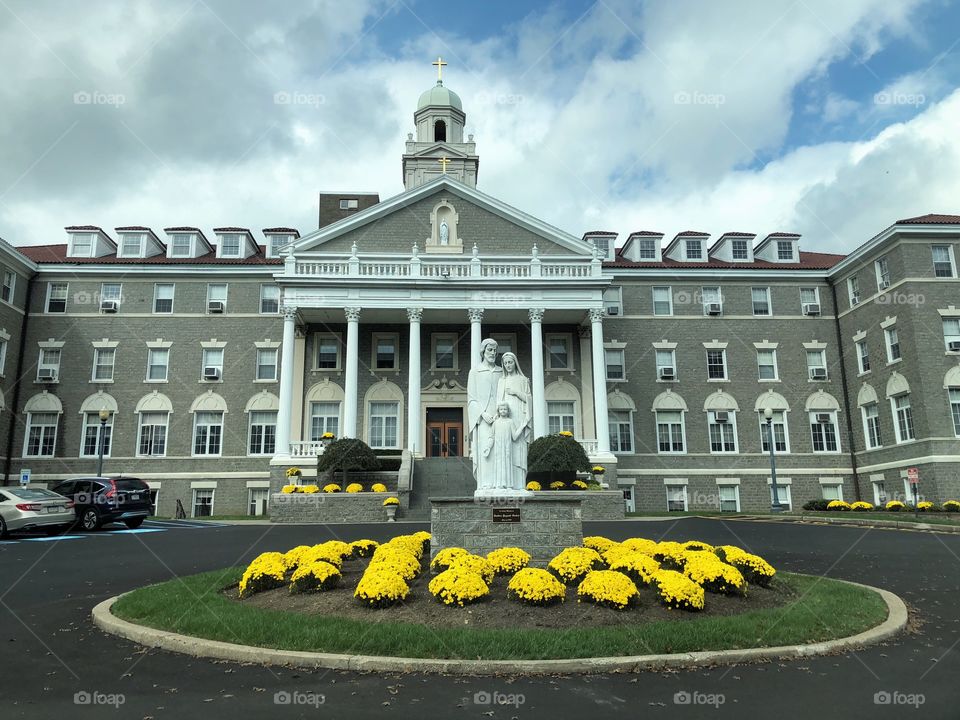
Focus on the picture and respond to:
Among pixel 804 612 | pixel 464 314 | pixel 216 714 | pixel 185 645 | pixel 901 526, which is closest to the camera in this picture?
pixel 216 714

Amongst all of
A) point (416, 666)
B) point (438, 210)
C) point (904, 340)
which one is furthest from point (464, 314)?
point (416, 666)

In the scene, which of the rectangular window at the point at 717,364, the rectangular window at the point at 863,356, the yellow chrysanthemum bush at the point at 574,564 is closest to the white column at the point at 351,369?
the rectangular window at the point at 717,364

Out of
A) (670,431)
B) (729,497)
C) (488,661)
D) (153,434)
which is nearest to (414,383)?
(670,431)

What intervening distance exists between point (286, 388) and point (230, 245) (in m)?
12.8

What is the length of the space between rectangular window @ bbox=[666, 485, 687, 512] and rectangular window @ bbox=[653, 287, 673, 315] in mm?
9585

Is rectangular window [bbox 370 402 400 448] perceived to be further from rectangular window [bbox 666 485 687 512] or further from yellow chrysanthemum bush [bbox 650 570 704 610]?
yellow chrysanthemum bush [bbox 650 570 704 610]

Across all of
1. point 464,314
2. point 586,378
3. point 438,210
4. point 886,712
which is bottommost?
point 886,712

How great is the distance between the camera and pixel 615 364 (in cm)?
3881

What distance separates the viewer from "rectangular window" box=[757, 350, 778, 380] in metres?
38.8

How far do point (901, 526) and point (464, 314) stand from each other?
20867 millimetres

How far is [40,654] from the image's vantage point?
7.38 m

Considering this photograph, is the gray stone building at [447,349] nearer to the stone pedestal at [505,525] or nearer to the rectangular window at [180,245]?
the rectangular window at [180,245]

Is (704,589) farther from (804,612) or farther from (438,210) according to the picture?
(438,210)

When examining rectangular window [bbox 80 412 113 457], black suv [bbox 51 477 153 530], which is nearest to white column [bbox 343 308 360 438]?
black suv [bbox 51 477 153 530]
